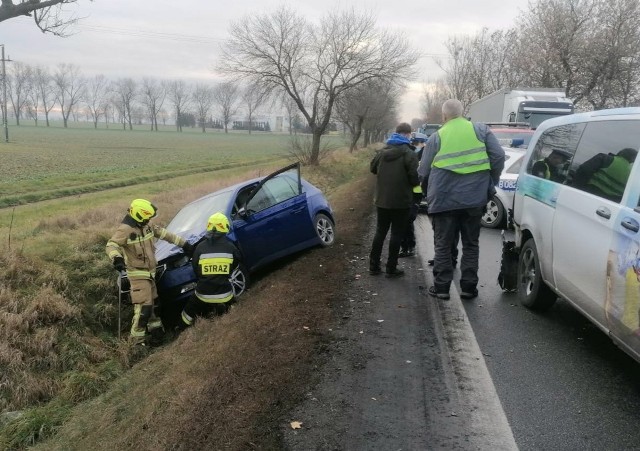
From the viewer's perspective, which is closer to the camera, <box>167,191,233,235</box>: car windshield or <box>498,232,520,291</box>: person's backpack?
<box>498,232,520,291</box>: person's backpack

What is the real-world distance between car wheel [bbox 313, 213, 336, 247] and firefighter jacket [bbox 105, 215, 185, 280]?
104 inches

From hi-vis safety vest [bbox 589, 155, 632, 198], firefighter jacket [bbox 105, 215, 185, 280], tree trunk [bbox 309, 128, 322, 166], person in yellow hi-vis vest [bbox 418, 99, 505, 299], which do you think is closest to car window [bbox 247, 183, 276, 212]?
firefighter jacket [bbox 105, 215, 185, 280]

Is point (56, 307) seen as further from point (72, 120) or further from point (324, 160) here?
point (72, 120)

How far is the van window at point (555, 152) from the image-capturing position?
420 cm

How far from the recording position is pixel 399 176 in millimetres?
5773

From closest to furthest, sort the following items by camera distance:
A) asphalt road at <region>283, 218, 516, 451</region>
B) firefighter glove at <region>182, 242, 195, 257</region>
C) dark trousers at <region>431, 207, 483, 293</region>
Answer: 1. asphalt road at <region>283, 218, 516, 451</region>
2. dark trousers at <region>431, 207, 483, 293</region>
3. firefighter glove at <region>182, 242, 195, 257</region>

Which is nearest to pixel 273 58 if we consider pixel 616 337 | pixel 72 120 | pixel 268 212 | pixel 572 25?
pixel 572 25

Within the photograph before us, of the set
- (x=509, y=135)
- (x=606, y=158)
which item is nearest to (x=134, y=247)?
(x=606, y=158)

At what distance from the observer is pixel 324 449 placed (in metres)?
2.75

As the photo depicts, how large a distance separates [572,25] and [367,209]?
818 inches

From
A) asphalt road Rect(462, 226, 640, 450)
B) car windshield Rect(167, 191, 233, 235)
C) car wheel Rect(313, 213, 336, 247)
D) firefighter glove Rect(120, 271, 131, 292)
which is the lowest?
firefighter glove Rect(120, 271, 131, 292)

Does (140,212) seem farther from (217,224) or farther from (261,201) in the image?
(261,201)

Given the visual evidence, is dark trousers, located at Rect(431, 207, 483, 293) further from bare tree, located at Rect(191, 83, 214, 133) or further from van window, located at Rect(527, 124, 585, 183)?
bare tree, located at Rect(191, 83, 214, 133)

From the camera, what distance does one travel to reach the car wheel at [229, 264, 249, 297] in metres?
6.71
